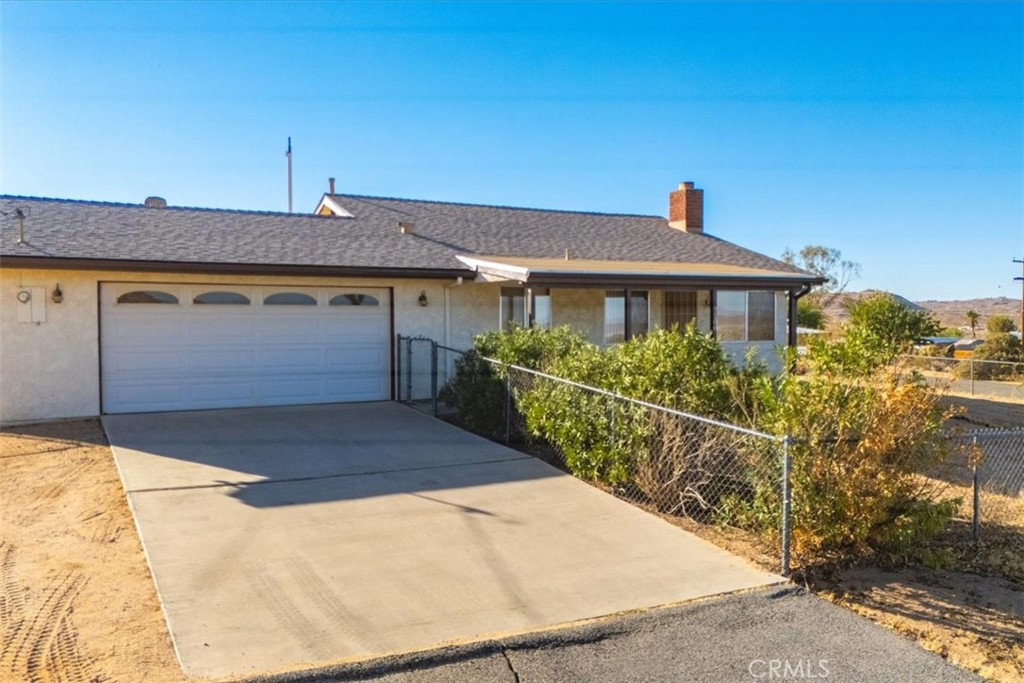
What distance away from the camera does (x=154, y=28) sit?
13.4 m

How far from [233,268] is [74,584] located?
785cm

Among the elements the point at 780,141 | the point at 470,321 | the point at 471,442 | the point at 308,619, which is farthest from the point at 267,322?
the point at 780,141

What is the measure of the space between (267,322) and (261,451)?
14.1 feet

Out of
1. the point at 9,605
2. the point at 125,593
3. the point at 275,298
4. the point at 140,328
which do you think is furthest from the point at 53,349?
the point at 125,593

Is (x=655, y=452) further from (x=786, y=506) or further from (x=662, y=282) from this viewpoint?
(x=662, y=282)

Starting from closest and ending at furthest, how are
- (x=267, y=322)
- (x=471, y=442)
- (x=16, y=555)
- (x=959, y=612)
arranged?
1. (x=959, y=612)
2. (x=16, y=555)
3. (x=471, y=442)
4. (x=267, y=322)

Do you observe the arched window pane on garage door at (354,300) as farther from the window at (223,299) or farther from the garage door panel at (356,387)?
the window at (223,299)

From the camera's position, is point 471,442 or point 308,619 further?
point 471,442

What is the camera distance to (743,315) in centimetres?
1753

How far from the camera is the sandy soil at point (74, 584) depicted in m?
4.30

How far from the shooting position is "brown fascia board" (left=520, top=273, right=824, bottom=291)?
44.1 ft

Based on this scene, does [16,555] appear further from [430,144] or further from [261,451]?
[430,144]

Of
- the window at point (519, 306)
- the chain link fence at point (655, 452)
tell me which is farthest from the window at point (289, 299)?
the chain link fence at point (655, 452)

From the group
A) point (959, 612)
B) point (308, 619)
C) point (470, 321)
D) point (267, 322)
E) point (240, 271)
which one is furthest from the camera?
point (470, 321)
